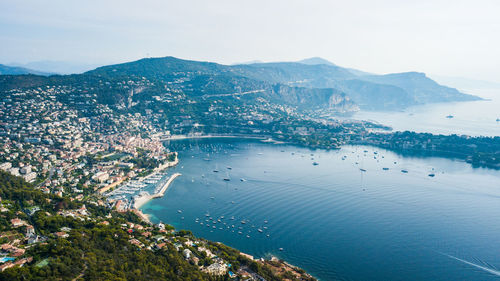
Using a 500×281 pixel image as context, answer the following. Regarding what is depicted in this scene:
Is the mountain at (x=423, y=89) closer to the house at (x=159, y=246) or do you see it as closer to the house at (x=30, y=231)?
the house at (x=159, y=246)

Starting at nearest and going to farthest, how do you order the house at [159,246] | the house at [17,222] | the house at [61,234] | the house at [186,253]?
the house at [61,234]
the house at [186,253]
the house at [159,246]
the house at [17,222]

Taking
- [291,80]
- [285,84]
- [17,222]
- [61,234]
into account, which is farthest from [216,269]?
[291,80]

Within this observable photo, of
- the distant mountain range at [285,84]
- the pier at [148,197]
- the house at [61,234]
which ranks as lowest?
the pier at [148,197]

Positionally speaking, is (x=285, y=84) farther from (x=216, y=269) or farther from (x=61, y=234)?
(x=61, y=234)

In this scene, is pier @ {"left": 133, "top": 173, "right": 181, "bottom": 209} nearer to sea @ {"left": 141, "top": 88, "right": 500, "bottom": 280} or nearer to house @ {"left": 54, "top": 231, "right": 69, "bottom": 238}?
sea @ {"left": 141, "top": 88, "right": 500, "bottom": 280}

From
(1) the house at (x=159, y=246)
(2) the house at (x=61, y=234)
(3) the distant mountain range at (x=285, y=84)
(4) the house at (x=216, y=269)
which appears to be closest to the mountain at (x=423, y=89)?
(3) the distant mountain range at (x=285, y=84)

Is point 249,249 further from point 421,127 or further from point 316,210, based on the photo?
point 421,127

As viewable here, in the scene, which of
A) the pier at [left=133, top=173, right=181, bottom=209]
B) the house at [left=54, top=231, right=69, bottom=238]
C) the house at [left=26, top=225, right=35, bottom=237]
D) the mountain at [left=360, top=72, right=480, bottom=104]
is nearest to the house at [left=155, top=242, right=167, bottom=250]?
the house at [left=54, top=231, right=69, bottom=238]
